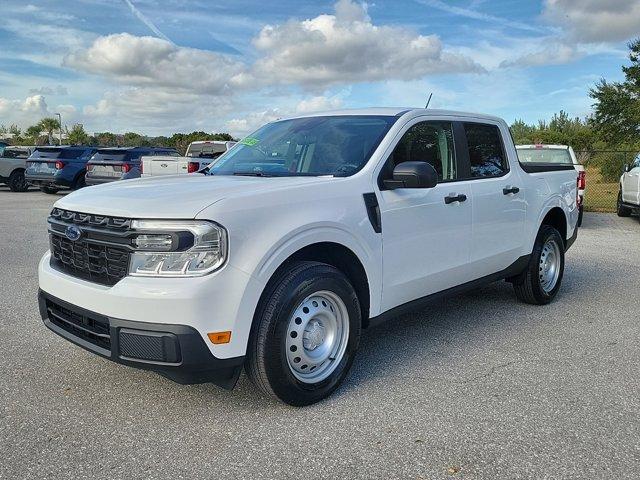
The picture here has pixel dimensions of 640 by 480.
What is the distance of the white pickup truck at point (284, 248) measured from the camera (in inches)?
119

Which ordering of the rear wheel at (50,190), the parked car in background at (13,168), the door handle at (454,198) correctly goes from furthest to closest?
the parked car in background at (13,168)
the rear wheel at (50,190)
the door handle at (454,198)

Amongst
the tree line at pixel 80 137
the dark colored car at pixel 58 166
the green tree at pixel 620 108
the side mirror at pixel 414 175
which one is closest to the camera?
the side mirror at pixel 414 175

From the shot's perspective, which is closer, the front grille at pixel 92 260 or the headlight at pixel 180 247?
the headlight at pixel 180 247

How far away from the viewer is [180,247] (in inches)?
118

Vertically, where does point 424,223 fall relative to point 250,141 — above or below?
below

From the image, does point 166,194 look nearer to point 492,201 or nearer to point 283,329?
point 283,329

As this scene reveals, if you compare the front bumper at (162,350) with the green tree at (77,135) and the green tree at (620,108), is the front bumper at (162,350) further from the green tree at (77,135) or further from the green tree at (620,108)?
the green tree at (77,135)

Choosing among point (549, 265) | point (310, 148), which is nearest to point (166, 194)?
point (310, 148)

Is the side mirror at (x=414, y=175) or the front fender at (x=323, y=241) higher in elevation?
the side mirror at (x=414, y=175)

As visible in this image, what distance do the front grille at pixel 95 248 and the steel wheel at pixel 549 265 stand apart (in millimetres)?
4294

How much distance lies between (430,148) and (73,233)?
265 cm

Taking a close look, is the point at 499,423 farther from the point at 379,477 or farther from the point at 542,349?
the point at 542,349

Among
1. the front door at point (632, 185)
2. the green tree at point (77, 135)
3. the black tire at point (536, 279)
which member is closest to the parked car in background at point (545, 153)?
the front door at point (632, 185)

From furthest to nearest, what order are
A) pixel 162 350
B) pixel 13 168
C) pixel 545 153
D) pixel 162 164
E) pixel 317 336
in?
1. pixel 13 168
2. pixel 162 164
3. pixel 545 153
4. pixel 317 336
5. pixel 162 350
